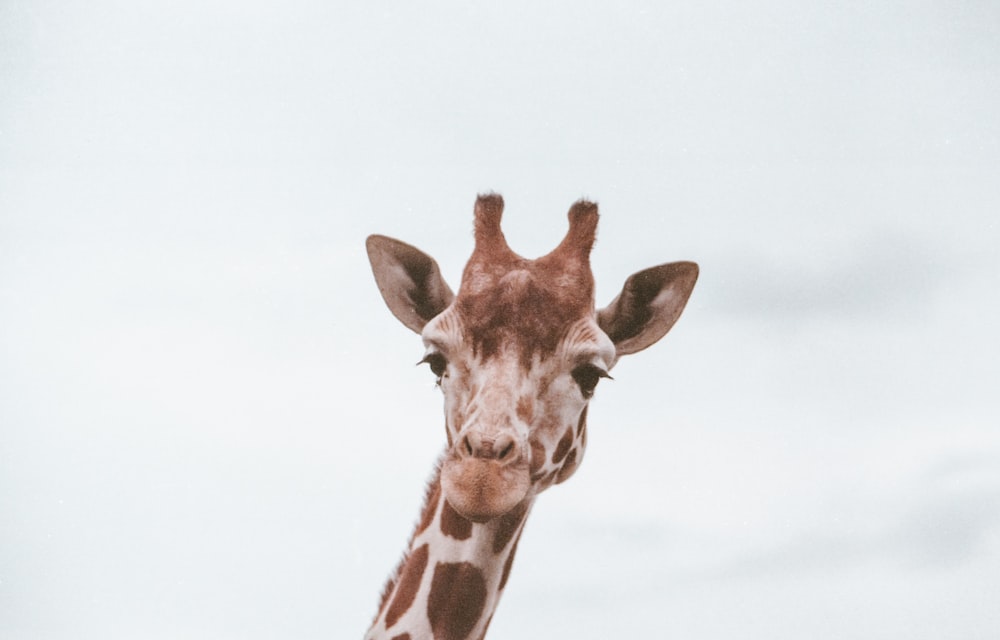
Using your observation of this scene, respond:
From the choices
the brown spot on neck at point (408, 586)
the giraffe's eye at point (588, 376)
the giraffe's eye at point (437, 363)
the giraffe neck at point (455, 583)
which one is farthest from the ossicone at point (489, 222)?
the brown spot on neck at point (408, 586)

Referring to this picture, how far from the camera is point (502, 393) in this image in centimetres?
654

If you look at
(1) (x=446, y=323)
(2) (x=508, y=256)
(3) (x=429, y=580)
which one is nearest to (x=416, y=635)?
(3) (x=429, y=580)

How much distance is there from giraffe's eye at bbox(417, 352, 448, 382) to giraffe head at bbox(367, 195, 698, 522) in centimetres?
1

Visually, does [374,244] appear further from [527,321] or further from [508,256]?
[527,321]

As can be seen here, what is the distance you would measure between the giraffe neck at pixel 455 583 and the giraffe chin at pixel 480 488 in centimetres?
92

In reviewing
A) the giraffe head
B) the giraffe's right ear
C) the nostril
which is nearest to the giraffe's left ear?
the giraffe head

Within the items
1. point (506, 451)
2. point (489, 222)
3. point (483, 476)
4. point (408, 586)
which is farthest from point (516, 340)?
point (408, 586)

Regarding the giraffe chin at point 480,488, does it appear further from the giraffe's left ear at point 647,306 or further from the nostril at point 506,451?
the giraffe's left ear at point 647,306

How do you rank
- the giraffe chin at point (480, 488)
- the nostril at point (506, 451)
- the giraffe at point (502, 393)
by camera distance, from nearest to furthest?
the giraffe chin at point (480, 488) → the nostril at point (506, 451) → the giraffe at point (502, 393)

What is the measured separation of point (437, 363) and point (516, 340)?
683 millimetres

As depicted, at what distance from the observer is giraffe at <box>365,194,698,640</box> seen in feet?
20.7

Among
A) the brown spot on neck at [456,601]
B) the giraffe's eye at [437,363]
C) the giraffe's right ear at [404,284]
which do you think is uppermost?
the giraffe's right ear at [404,284]

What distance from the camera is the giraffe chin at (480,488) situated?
6.11 metres

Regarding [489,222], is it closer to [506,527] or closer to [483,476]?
[506,527]
